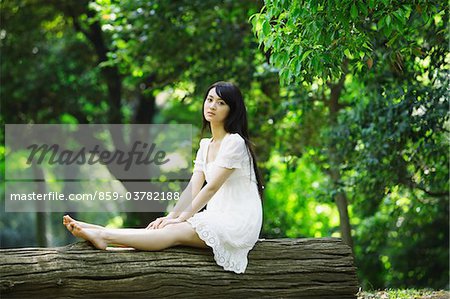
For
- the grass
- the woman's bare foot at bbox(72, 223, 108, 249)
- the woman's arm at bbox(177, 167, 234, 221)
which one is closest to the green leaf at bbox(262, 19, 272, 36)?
the woman's arm at bbox(177, 167, 234, 221)

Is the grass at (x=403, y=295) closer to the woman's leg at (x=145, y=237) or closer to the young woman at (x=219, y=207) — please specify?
the young woman at (x=219, y=207)

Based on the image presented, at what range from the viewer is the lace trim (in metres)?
4.77

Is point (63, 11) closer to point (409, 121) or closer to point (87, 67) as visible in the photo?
point (87, 67)

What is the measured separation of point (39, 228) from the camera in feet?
42.9

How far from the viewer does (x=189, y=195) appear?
17.5 feet

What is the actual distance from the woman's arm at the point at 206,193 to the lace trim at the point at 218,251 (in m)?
0.16

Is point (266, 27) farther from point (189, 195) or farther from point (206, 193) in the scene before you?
point (189, 195)

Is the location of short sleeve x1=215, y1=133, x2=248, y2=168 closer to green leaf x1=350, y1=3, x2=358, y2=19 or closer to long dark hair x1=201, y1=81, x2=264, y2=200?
long dark hair x1=201, y1=81, x2=264, y2=200

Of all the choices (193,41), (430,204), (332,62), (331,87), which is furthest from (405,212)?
(332,62)

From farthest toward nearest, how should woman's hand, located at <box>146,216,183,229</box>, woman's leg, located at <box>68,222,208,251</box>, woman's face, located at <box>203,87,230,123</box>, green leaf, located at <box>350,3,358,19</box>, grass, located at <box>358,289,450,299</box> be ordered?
grass, located at <box>358,289,450,299</box> → woman's face, located at <box>203,87,230,123</box> → woman's hand, located at <box>146,216,183,229</box> → green leaf, located at <box>350,3,358,19</box> → woman's leg, located at <box>68,222,208,251</box>

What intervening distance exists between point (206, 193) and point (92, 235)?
936mm

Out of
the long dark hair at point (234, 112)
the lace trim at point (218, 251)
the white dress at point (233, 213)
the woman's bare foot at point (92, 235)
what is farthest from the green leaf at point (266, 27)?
the woman's bare foot at point (92, 235)

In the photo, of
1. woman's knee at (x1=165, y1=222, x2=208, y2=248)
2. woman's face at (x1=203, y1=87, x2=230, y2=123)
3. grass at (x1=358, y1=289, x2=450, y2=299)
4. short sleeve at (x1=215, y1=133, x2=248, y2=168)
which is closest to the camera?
woman's knee at (x1=165, y1=222, x2=208, y2=248)

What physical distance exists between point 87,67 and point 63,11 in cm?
131
